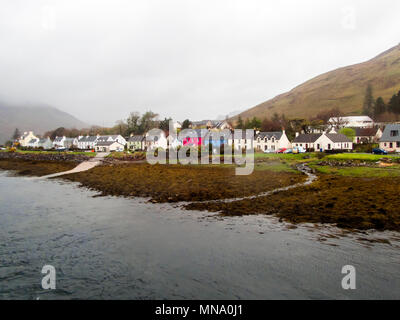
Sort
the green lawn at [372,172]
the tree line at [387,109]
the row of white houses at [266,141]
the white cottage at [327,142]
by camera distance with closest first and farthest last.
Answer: the green lawn at [372,172] < the row of white houses at [266,141] < the white cottage at [327,142] < the tree line at [387,109]

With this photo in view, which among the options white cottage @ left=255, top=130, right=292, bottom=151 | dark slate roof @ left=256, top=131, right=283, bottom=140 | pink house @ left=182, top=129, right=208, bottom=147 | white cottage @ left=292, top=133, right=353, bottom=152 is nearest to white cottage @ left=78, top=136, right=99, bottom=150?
pink house @ left=182, top=129, right=208, bottom=147

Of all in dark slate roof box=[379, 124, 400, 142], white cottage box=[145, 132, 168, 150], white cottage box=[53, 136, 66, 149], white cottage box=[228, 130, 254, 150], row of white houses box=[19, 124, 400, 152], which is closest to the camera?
dark slate roof box=[379, 124, 400, 142]

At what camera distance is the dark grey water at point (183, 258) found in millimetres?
10695

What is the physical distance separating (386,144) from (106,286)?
7220 centimetres

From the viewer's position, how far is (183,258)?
13375mm

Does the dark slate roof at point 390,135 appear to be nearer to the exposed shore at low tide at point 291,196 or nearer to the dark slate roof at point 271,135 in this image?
the dark slate roof at point 271,135

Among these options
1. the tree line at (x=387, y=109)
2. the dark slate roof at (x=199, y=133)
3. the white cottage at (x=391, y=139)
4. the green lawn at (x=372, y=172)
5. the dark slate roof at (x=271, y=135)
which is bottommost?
the green lawn at (x=372, y=172)

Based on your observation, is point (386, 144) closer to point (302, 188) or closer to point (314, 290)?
point (302, 188)

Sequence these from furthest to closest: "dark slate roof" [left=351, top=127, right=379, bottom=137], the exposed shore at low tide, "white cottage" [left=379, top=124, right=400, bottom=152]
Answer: "dark slate roof" [left=351, top=127, right=379, bottom=137]
"white cottage" [left=379, top=124, right=400, bottom=152]
the exposed shore at low tide

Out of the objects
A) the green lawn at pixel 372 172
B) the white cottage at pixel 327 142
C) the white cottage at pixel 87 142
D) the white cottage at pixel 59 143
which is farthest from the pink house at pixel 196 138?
the white cottage at pixel 59 143

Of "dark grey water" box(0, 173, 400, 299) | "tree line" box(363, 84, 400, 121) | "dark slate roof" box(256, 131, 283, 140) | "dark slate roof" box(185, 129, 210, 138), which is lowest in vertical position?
"dark grey water" box(0, 173, 400, 299)

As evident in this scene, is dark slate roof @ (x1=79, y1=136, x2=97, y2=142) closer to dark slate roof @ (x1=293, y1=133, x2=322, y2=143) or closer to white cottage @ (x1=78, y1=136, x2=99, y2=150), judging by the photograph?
white cottage @ (x1=78, y1=136, x2=99, y2=150)

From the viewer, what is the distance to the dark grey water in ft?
35.1
